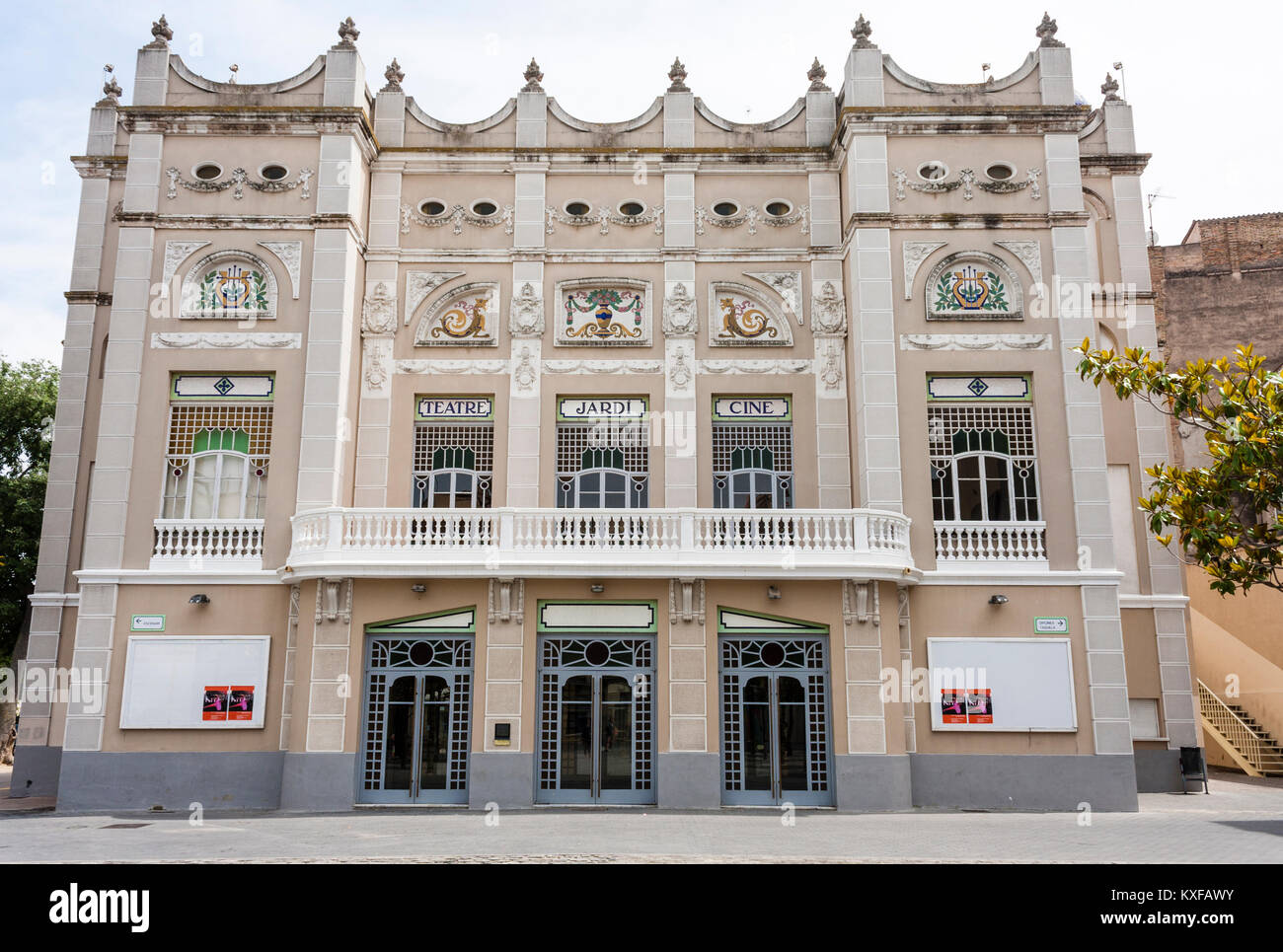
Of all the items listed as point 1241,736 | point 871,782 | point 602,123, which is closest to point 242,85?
point 602,123

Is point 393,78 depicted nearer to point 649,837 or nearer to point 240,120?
point 240,120

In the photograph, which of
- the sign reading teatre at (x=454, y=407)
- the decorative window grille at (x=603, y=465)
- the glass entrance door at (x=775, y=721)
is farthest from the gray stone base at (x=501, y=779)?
the sign reading teatre at (x=454, y=407)

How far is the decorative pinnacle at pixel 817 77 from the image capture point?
2420 centimetres

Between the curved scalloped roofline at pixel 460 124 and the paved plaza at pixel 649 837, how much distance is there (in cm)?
1480

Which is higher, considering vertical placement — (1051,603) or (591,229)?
(591,229)

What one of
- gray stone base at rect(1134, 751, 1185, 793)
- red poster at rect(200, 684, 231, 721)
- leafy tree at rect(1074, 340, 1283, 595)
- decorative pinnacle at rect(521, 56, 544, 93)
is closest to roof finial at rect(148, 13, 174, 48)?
decorative pinnacle at rect(521, 56, 544, 93)

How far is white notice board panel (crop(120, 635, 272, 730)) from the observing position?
2019cm

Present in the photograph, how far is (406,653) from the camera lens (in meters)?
20.5

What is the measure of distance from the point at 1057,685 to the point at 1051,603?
5.21 ft

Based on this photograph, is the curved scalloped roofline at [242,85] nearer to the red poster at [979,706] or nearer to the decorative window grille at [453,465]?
the decorative window grille at [453,465]

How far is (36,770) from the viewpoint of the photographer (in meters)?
22.9

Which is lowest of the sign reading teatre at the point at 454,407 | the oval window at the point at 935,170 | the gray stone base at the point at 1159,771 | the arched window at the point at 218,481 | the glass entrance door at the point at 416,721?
the gray stone base at the point at 1159,771

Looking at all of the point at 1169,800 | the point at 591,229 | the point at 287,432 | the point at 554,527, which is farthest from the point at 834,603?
the point at 287,432
